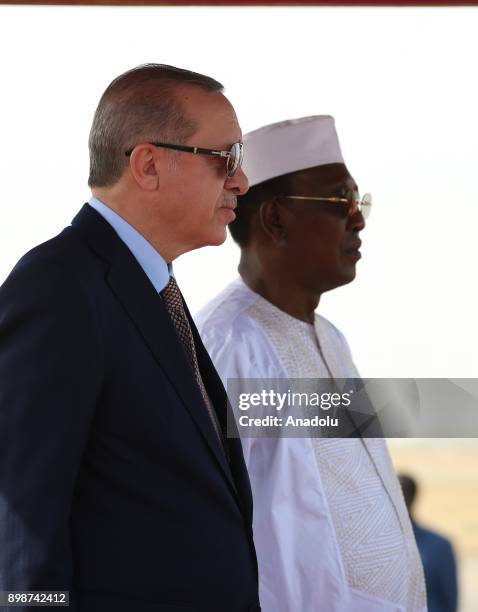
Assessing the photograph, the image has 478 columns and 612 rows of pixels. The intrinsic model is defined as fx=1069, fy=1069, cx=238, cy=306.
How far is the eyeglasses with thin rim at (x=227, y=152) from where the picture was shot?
1.70 meters

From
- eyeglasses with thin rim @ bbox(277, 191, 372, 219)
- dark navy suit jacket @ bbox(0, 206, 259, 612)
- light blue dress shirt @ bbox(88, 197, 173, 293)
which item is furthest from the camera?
eyeglasses with thin rim @ bbox(277, 191, 372, 219)

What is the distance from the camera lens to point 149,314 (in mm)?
1604

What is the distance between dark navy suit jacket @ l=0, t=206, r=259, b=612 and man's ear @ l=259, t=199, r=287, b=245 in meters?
1.07

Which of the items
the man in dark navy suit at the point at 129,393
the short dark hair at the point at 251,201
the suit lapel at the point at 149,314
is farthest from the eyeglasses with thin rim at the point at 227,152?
the short dark hair at the point at 251,201

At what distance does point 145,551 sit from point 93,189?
586 mm

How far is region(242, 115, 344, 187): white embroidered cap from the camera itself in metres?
2.70

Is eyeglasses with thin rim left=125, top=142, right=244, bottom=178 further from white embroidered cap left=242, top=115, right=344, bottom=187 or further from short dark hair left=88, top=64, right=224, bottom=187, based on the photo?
white embroidered cap left=242, top=115, right=344, bottom=187

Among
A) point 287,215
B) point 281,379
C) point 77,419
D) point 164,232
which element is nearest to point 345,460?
point 281,379

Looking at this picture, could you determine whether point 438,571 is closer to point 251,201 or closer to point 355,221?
point 355,221

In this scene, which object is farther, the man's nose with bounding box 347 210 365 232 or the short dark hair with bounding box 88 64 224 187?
the man's nose with bounding box 347 210 365 232

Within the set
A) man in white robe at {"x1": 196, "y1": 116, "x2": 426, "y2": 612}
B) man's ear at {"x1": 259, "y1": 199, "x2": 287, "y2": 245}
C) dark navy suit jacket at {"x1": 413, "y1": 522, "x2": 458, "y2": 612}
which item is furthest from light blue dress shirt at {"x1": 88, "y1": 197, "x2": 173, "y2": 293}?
dark navy suit jacket at {"x1": 413, "y1": 522, "x2": 458, "y2": 612}

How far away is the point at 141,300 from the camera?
1607 millimetres

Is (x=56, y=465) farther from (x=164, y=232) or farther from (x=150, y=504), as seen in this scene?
(x=164, y=232)

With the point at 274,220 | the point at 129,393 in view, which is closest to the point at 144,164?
the point at 129,393
